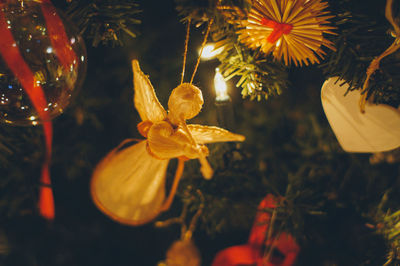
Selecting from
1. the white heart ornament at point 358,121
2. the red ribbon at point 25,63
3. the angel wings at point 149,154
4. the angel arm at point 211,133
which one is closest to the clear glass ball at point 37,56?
the red ribbon at point 25,63

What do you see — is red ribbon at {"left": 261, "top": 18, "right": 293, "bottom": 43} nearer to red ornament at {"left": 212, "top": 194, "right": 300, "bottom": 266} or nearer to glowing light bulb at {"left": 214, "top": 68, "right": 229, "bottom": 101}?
glowing light bulb at {"left": 214, "top": 68, "right": 229, "bottom": 101}

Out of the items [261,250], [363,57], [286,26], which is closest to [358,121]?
[363,57]

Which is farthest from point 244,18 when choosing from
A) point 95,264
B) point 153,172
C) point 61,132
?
point 95,264

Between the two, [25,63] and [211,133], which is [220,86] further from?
[25,63]

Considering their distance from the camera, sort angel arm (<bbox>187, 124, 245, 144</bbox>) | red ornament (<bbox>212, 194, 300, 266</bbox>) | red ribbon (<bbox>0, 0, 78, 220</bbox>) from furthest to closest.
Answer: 1. red ornament (<bbox>212, 194, 300, 266</bbox>)
2. angel arm (<bbox>187, 124, 245, 144</bbox>)
3. red ribbon (<bbox>0, 0, 78, 220</bbox>)

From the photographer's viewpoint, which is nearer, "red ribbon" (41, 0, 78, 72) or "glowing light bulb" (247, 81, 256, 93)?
"red ribbon" (41, 0, 78, 72)

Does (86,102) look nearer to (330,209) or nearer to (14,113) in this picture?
(14,113)

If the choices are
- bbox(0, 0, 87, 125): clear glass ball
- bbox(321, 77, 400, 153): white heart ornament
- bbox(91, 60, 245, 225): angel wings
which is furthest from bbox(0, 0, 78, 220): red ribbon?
bbox(321, 77, 400, 153): white heart ornament

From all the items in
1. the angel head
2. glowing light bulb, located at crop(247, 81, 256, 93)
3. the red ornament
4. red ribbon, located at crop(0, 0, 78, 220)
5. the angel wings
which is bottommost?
the red ornament
